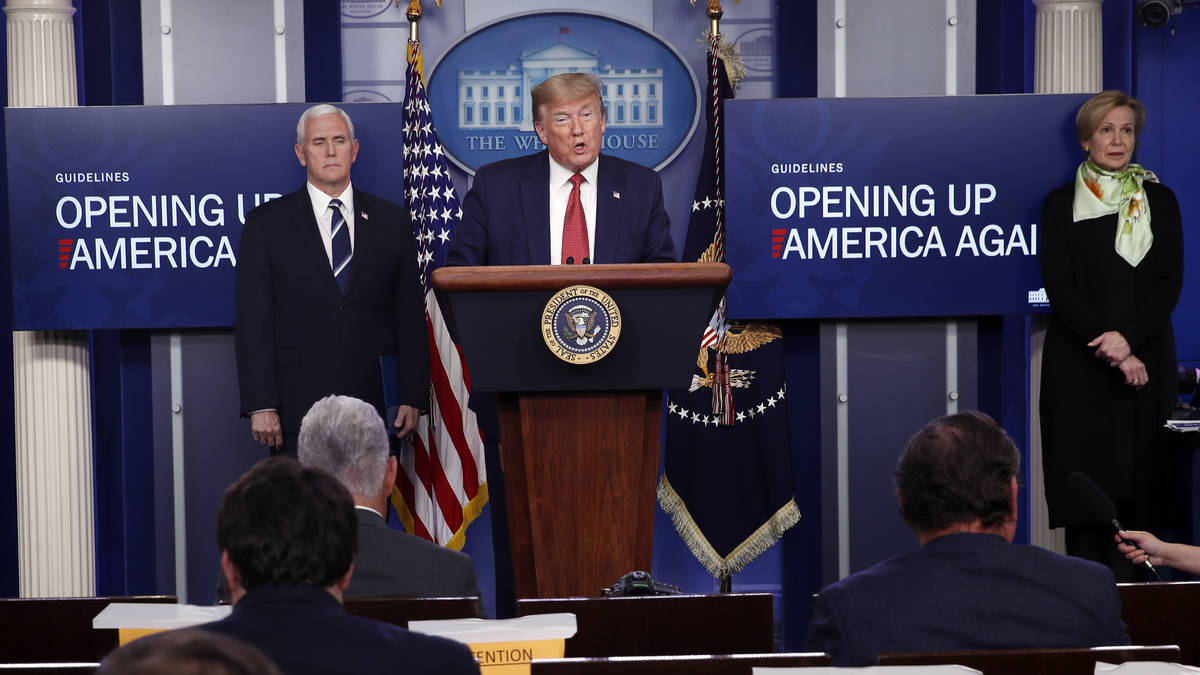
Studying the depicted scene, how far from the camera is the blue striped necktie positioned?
14.8ft

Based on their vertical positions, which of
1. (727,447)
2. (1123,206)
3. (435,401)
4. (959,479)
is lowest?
(727,447)

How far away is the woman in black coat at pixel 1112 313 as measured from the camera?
15.0 ft

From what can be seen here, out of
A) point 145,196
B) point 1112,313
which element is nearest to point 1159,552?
point 1112,313

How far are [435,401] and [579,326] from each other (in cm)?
184

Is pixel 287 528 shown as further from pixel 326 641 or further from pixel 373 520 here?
pixel 373 520

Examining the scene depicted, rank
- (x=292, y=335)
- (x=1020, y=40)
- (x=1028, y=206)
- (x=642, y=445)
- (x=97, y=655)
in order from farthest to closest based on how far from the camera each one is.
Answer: (x=1020, y=40), (x=1028, y=206), (x=292, y=335), (x=642, y=445), (x=97, y=655)

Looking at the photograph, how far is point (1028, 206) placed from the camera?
480 centimetres

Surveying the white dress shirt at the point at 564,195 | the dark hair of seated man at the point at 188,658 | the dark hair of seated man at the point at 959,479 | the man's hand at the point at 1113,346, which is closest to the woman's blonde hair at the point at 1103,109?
the man's hand at the point at 1113,346

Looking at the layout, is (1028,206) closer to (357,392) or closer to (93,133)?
(357,392)

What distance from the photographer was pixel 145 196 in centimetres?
473

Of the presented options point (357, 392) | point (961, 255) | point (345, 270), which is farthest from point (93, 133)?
point (961, 255)

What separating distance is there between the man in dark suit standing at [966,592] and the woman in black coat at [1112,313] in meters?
2.71

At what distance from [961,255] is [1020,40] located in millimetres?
1083

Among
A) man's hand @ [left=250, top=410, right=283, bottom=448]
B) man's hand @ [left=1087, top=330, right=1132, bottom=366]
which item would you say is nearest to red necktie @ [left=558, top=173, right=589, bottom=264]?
man's hand @ [left=250, top=410, right=283, bottom=448]
